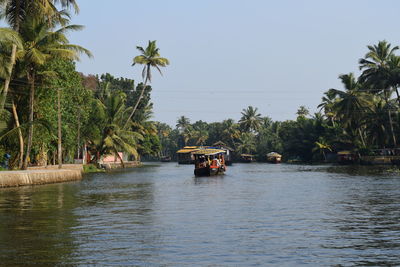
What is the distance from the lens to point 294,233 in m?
17.3

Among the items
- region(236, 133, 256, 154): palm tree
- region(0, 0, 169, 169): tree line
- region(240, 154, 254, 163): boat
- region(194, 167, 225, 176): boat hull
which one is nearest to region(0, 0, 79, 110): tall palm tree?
region(0, 0, 169, 169): tree line

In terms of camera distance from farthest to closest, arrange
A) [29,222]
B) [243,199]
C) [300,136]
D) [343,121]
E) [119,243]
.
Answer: [300,136] < [343,121] < [243,199] < [29,222] < [119,243]

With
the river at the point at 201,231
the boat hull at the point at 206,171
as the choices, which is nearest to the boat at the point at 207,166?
the boat hull at the point at 206,171

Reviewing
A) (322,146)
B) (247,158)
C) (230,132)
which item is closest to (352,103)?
(322,146)

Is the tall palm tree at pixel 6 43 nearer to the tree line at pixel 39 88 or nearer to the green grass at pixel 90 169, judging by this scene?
the tree line at pixel 39 88

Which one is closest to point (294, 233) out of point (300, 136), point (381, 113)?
point (381, 113)

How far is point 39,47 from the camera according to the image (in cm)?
4459

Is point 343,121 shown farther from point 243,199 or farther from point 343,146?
point 243,199

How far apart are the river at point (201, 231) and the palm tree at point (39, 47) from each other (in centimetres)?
1623

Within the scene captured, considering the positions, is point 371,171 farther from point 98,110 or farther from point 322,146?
point 322,146

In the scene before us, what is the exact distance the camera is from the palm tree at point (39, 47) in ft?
145

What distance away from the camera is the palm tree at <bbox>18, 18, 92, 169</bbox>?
44.2 m

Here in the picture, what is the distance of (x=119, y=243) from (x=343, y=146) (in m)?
98.8

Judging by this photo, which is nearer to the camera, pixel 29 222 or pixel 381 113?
pixel 29 222
